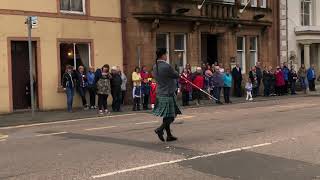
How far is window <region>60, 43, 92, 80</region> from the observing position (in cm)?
2233

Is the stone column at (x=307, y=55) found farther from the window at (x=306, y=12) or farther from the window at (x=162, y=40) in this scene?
the window at (x=162, y=40)

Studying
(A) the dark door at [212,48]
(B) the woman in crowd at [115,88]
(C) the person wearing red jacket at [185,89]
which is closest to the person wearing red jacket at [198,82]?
(C) the person wearing red jacket at [185,89]

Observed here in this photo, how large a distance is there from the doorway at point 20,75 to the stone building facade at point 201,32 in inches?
189

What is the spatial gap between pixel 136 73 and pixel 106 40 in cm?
255

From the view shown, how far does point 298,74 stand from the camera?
108 ft

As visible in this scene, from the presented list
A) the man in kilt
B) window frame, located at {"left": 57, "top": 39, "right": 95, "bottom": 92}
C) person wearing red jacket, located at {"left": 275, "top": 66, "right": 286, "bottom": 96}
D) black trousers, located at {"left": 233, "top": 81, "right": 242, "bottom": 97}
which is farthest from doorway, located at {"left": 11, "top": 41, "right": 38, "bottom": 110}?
person wearing red jacket, located at {"left": 275, "top": 66, "right": 286, "bottom": 96}

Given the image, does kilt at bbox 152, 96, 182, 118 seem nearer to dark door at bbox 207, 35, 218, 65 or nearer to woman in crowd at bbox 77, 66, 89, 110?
woman in crowd at bbox 77, 66, 89, 110

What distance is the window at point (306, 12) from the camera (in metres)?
36.2

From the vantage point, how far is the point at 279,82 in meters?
29.9

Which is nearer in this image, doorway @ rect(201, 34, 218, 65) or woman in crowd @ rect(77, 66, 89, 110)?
woman in crowd @ rect(77, 66, 89, 110)

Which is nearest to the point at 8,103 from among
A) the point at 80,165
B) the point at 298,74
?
the point at 80,165

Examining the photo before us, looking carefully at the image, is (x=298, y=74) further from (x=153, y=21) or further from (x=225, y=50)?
(x=153, y=21)

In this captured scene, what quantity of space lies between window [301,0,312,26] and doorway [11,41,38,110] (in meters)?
20.5

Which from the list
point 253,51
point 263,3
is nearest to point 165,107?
point 253,51
